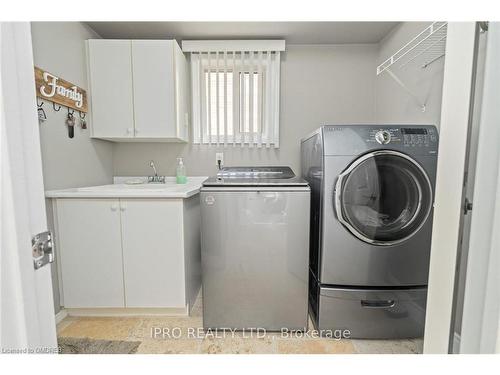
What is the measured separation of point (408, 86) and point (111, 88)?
7.84ft

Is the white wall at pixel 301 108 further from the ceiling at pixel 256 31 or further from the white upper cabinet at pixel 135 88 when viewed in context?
the white upper cabinet at pixel 135 88

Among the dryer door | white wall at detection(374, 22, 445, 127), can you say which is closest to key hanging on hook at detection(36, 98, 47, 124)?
the dryer door

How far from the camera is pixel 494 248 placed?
1.56 feet

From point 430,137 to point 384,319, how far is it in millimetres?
1168

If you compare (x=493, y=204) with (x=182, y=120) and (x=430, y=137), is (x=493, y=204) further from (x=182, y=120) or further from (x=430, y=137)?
(x=182, y=120)

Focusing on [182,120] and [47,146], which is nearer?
[47,146]

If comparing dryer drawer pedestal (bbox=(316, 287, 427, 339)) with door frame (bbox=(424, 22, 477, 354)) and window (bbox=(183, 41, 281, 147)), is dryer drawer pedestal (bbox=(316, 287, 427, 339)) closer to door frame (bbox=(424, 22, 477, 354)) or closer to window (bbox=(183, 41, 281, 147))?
door frame (bbox=(424, 22, 477, 354))

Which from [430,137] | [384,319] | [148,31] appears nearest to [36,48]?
[148,31]

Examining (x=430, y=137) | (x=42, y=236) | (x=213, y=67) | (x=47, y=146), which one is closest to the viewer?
(x=42, y=236)

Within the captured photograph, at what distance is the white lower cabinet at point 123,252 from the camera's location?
5.04 ft

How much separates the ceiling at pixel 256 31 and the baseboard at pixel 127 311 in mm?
2195

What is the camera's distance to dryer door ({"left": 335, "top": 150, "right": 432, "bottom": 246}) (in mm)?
1375

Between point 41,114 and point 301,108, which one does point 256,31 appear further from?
point 41,114

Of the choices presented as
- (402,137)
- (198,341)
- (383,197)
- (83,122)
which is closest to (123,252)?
(198,341)
